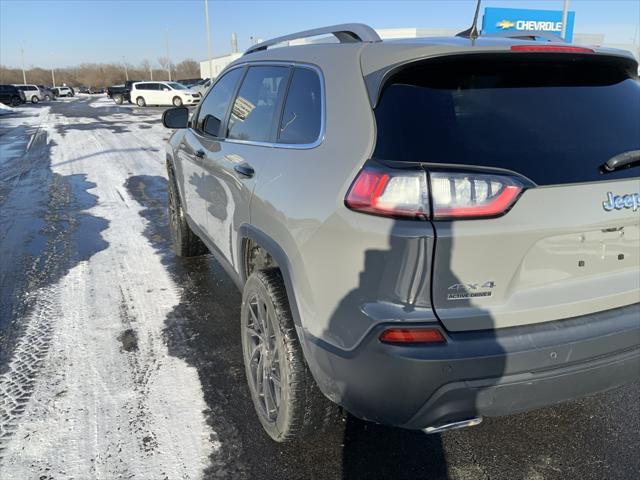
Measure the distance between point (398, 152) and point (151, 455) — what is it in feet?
6.02

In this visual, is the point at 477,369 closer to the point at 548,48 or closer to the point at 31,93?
the point at 548,48

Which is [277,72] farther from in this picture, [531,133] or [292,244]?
[531,133]

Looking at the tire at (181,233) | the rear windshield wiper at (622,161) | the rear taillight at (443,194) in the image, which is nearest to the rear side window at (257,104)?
the rear taillight at (443,194)

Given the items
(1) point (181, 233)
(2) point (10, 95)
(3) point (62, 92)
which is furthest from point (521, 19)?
(3) point (62, 92)

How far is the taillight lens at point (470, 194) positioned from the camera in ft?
5.91

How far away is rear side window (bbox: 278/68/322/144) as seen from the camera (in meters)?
2.34

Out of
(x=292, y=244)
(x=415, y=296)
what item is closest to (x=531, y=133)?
(x=415, y=296)

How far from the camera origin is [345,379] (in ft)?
6.43

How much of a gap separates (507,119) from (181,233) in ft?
12.1

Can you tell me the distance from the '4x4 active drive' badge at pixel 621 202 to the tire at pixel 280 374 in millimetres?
1381

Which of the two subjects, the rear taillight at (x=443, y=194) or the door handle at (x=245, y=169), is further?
the door handle at (x=245, y=169)

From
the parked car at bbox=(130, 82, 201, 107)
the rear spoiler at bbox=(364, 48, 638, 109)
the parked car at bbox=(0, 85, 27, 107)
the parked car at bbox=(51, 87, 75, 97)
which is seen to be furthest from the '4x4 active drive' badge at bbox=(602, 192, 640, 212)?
the parked car at bbox=(51, 87, 75, 97)

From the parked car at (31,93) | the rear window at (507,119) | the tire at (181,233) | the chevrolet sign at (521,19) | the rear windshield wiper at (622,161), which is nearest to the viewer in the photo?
the rear window at (507,119)

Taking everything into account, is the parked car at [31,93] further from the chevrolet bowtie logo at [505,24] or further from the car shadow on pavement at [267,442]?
the car shadow on pavement at [267,442]
